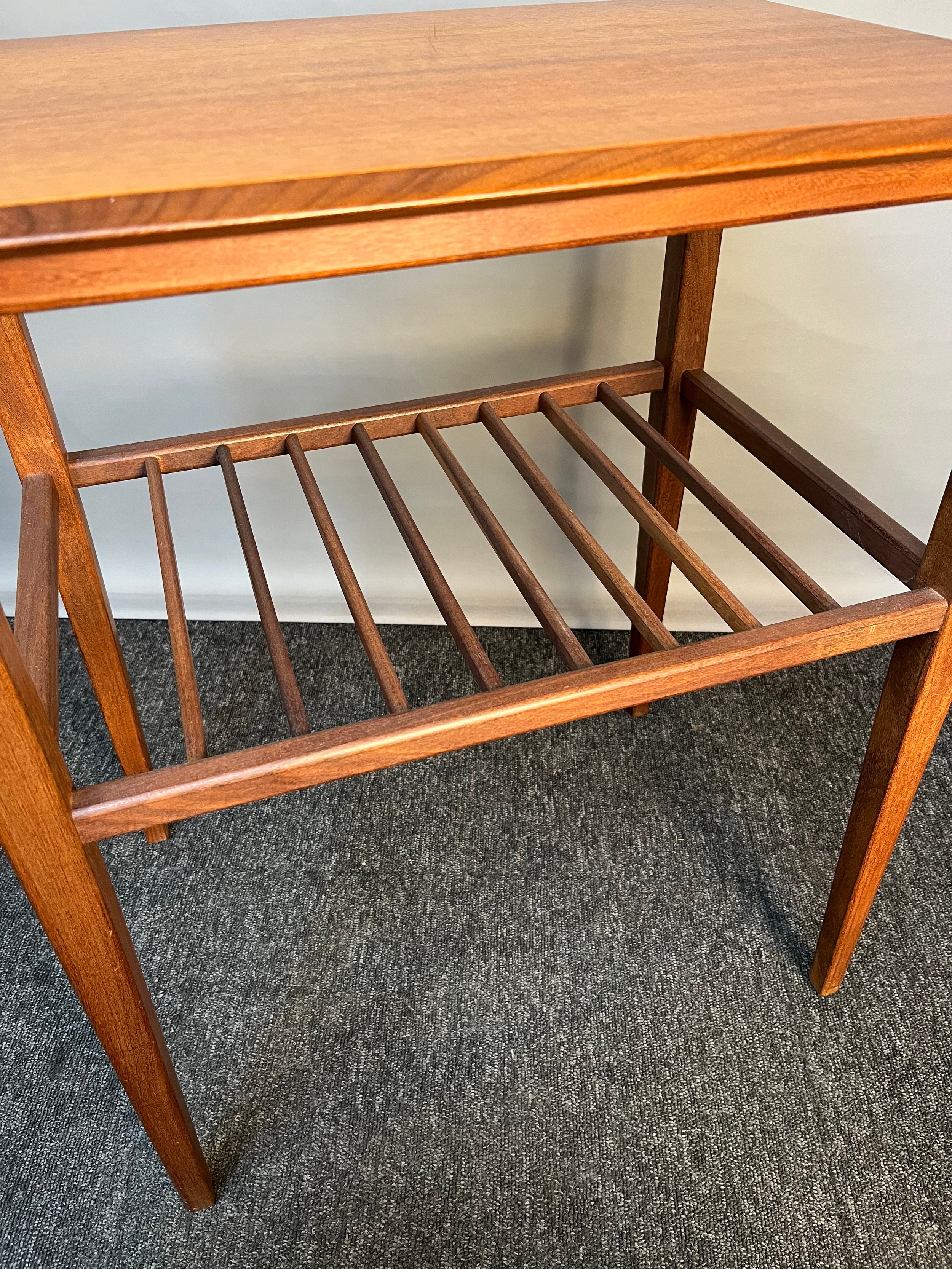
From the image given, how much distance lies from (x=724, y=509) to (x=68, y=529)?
54 cm

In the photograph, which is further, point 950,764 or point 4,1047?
point 950,764

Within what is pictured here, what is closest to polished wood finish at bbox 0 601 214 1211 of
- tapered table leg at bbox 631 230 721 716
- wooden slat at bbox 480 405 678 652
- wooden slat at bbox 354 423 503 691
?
wooden slat at bbox 354 423 503 691

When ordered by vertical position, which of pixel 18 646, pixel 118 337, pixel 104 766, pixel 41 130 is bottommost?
pixel 104 766

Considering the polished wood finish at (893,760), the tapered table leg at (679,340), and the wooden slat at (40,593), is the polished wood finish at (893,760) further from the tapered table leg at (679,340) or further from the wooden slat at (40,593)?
the wooden slat at (40,593)

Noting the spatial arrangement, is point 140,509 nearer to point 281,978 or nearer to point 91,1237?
point 281,978

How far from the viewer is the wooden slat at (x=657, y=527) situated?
2.34 ft

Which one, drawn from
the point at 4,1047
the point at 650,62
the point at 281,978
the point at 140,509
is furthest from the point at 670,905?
the point at 140,509

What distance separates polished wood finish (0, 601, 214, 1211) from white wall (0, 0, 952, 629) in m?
0.76

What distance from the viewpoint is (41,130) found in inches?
20.3

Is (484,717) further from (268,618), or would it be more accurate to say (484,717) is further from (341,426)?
(341,426)

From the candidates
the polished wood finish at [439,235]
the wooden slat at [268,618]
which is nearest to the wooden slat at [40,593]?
the wooden slat at [268,618]

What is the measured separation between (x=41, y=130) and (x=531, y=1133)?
2.62ft

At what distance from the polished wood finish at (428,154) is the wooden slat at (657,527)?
0.28m

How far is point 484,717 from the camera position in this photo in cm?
63
